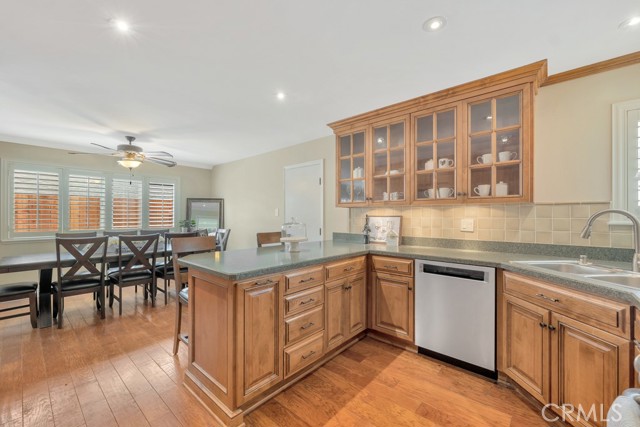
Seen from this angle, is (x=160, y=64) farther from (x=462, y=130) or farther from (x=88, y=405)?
(x=462, y=130)

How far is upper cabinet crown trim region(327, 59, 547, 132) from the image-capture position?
6.67 feet

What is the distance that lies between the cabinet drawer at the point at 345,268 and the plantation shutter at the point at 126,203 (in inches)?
186

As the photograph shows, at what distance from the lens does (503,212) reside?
94.6 inches

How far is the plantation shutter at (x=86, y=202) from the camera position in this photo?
4453mm

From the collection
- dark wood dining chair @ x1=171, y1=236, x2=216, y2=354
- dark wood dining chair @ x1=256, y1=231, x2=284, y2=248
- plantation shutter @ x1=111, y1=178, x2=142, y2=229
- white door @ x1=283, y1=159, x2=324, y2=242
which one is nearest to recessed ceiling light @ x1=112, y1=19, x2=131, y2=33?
dark wood dining chair @ x1=171, y1=236, x2=216, y2=354

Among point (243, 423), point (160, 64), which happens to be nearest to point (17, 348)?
point (243, 423)

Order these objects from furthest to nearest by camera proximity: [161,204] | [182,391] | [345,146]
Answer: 1. [161,204]
2. [345,146]
3. [182,391]

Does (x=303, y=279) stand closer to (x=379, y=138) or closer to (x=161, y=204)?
(x=379, y=138)

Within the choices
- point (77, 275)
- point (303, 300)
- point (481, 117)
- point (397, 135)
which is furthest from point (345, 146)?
point (77, 275)

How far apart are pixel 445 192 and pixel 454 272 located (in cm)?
76

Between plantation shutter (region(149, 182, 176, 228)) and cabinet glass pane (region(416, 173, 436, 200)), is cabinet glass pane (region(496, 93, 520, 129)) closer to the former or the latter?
cabinet glass pane (region(416, 173, 436, 200))

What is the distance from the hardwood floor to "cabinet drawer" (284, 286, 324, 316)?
56cm

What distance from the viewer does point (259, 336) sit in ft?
5.48

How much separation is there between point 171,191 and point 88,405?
15.2 feet
